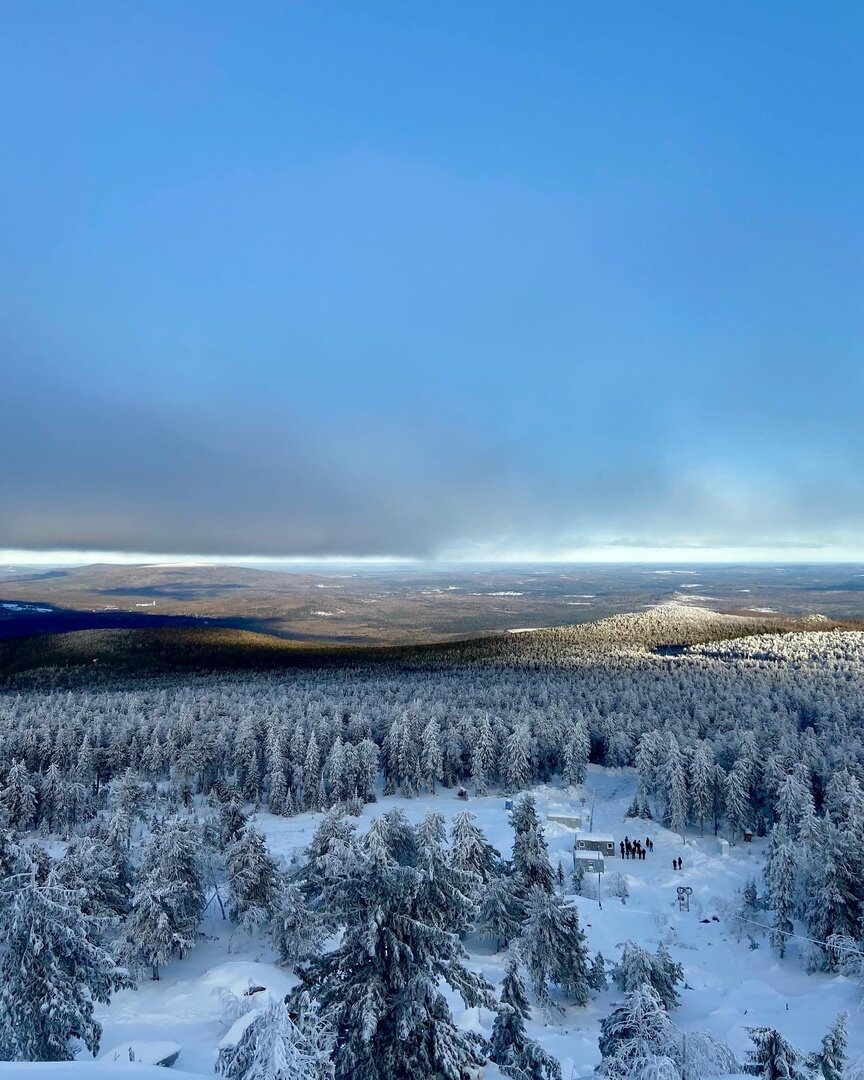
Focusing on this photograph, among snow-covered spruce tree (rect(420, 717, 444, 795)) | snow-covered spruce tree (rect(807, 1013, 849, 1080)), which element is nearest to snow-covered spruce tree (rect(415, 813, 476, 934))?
snow-covered spruce tree (rect(807, 1013, 849, 1080))

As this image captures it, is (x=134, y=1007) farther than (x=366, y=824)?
No

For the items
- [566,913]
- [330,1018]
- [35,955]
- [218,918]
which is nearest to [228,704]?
[218,918]

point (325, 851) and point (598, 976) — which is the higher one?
point (325, 851)

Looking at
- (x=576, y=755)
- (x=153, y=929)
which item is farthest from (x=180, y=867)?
(x=576, y=755)

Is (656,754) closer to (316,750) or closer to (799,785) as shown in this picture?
(799,785)

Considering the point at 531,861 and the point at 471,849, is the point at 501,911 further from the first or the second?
the point at 531,861

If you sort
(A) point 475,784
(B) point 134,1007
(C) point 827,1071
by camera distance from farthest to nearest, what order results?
(A) point 475,784 < (B) point 134,1007 < (C) point 827,1071
